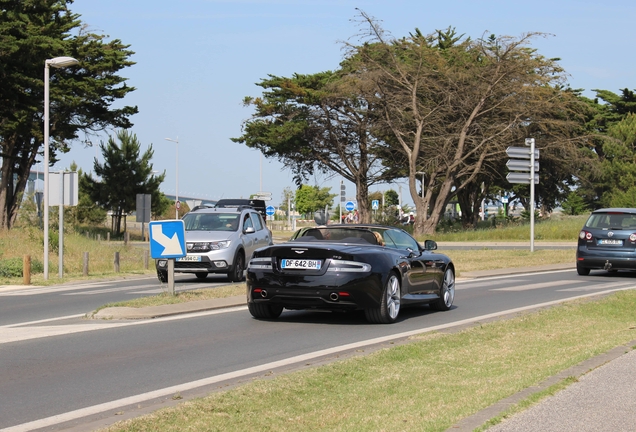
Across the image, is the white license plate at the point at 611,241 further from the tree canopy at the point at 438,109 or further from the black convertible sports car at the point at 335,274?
the tree canopy at the point at 438,109

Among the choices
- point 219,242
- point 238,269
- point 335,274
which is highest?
point 219,242

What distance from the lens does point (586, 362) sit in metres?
8.55

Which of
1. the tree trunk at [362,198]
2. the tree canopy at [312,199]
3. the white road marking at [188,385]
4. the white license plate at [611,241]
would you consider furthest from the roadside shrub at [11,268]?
the tree canopy at [312,199]

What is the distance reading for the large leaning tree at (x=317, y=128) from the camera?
61625 mm

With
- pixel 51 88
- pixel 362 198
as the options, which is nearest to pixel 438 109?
pixel 362 198

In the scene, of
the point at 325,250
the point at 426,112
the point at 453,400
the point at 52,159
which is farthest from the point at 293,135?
the point at 453,400

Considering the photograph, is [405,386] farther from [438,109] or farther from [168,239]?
[438,109]

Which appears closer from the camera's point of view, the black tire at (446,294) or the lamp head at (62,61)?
the black tire at (446,294)

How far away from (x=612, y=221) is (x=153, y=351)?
16180 mm

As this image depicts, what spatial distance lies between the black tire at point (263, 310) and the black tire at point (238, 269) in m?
8.08

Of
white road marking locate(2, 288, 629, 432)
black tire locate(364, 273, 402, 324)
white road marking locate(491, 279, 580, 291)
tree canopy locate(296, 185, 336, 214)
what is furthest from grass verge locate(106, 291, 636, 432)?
tree canopy locate(296, 185, 336, 214)

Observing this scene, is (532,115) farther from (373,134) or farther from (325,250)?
(325,250)

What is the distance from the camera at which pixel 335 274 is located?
11.9 m

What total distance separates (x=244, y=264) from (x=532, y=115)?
35.0 m
